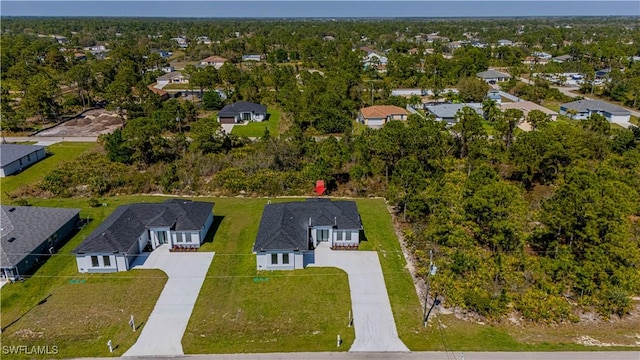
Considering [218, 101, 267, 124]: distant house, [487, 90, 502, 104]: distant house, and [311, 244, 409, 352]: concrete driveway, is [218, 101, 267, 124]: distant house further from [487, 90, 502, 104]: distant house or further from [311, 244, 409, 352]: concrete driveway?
[487, 90, 502, 104]: distant house

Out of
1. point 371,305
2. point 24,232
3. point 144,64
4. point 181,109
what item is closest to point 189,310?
point 371,305

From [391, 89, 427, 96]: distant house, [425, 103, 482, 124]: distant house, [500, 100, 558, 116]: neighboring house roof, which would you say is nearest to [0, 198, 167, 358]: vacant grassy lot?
[425, 103, 482, 124]: distant house

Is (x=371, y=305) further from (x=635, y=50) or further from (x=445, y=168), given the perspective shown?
(x=635, y=50)

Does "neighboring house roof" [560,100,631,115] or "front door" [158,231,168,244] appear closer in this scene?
"front door" [158,231,168,244]

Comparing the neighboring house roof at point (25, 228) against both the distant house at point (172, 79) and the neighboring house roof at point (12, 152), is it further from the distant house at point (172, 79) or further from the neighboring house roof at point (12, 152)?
the distant house at point (172, 79)

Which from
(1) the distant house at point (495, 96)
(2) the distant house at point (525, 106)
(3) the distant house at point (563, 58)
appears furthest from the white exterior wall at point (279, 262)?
(3) the distant house at point (563, 58)

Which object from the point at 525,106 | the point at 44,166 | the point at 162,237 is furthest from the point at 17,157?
the point at 525,106
